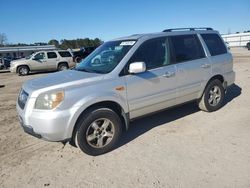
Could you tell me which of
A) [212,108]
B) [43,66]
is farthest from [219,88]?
[43,66]

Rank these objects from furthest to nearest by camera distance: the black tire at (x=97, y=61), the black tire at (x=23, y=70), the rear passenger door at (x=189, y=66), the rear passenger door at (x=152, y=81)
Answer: the black tire at (x=23, y=70), the rear passenger door at (x=189, y=66), the black tire at (x=97, y=61), the rear passenger door at (x=152, y=81)

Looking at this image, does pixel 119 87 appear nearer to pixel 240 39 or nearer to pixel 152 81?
pixel 152 81

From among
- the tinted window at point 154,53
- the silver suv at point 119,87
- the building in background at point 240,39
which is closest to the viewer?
the silver suv at point 119,87

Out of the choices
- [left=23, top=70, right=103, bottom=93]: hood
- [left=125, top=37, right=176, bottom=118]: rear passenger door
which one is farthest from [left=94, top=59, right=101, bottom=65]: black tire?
[left=125, top=37, right=176, bottom=118]: rear passenger door

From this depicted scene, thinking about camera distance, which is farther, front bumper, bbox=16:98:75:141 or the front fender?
the front fender

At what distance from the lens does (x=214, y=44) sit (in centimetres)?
607

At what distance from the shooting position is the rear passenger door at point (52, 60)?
19.9 m

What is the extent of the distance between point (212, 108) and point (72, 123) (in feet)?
12.0

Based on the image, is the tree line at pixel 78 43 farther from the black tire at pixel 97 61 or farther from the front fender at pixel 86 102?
the front fender at pixel 86 102

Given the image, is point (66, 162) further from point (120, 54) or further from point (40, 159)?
point (120, 54)

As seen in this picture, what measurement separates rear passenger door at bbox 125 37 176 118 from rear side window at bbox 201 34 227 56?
135 centimetres

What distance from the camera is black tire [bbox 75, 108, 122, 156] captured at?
3.99m

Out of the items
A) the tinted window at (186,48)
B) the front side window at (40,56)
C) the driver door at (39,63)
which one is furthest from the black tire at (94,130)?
the front side window at (40,56)

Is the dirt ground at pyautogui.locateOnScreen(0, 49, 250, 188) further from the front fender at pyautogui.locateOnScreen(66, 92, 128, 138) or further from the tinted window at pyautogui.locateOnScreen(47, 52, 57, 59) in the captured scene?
the tinted window at pyautogui.locateOnScreen(47, 52, 57, 59)
